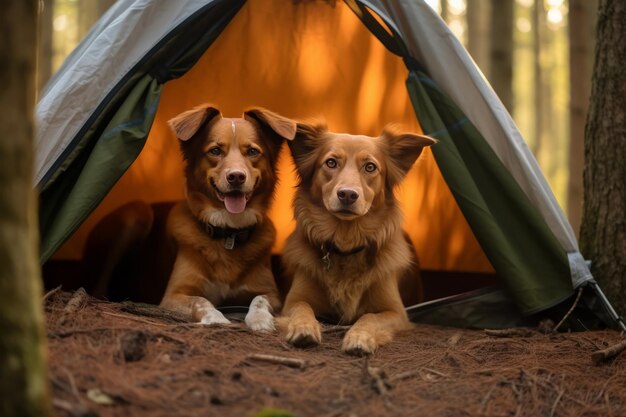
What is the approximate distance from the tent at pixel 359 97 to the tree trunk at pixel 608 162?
1.02 feet

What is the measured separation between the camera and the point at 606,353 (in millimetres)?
4125

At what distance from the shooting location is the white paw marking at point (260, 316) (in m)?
4.45

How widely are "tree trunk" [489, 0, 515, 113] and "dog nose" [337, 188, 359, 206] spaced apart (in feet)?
17.3

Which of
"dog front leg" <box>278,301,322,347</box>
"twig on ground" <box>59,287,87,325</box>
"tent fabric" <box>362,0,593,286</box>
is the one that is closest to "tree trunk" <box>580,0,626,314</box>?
"tent fabric" <box>362,0,593,286</box>

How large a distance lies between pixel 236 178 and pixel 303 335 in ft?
4.30

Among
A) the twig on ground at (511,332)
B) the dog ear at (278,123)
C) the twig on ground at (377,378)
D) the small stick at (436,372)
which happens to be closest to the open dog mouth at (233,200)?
the dog ear at (278,123)

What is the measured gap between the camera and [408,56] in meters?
5.09

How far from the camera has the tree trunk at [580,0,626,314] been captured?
200 inches

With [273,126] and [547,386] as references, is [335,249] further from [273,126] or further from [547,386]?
[547,386]

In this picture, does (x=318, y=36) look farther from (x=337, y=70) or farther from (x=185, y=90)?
(x=185, y=90)

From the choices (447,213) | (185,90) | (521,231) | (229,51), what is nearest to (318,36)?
(229,51)

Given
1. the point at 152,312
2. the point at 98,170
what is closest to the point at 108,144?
the point at 98,170

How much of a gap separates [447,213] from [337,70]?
159 centimetres

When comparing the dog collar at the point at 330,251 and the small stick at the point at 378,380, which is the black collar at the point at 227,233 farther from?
the small stick at the point at 378,380
